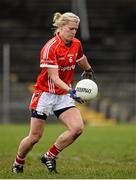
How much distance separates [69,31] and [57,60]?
0.38m

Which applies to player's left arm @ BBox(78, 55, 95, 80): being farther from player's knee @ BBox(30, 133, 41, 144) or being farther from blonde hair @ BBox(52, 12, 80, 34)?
player's knee @ BBox(30, 133, 41, 144)

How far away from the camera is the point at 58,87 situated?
870 centimetres

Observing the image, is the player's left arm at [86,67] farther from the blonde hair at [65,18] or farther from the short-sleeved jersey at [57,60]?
the blonde hair at [65,18]

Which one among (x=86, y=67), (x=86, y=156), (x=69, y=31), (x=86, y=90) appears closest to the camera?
(x=86, y=90)

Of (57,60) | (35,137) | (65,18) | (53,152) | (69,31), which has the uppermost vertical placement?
(65,18)

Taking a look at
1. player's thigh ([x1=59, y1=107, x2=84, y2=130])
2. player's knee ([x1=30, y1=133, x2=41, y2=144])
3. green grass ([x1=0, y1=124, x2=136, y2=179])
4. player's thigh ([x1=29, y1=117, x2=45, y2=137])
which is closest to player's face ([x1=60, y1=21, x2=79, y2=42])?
player's thigh ([x1=59, y1=107, x2=84, y2=130])

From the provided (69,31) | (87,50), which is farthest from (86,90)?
(87,50)

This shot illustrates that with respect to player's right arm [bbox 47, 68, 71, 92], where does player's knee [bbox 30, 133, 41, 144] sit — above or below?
below

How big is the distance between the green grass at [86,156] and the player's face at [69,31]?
1643 mm

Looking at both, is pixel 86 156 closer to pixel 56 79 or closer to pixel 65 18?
pixel 56 79

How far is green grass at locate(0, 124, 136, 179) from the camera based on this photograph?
8672 mm

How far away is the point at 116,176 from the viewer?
8.32 m

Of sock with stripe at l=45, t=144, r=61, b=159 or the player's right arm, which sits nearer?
the player's right arm

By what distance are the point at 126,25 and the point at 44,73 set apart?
1990 cm
